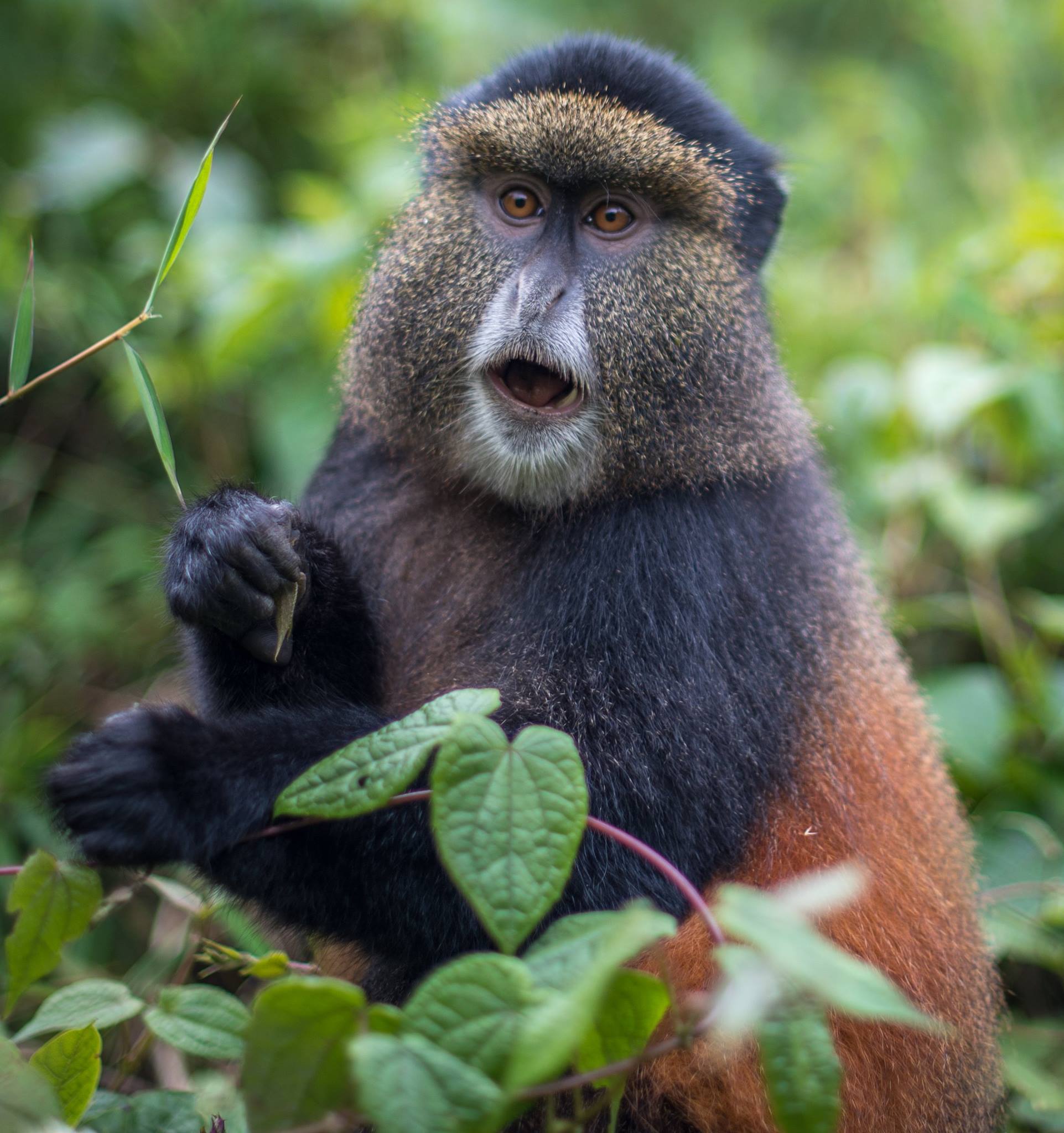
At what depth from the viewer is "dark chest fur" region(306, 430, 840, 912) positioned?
8.07ft

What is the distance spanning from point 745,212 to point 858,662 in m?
1.29

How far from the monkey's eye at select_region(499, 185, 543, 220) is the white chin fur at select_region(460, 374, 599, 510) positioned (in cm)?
49

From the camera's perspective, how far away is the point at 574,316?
2.73m

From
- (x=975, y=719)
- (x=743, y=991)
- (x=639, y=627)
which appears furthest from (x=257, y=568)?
(x=975, y=719)

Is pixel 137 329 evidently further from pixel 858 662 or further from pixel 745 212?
pixel 858 662

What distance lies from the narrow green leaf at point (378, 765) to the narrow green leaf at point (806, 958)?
56 cm

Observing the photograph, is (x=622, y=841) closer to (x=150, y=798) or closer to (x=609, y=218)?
(x=150, y=798)

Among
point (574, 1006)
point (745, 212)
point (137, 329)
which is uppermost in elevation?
point (745, 212)

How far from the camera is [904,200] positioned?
657 cm

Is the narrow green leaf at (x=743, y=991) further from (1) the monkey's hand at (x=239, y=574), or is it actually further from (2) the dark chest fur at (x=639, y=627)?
(1) the monkey's hand at (x=239, y=574)

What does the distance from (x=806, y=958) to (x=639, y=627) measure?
4.61 ft

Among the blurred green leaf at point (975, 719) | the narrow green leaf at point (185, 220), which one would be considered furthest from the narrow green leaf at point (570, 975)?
the blurred green leaf at point (975, 719)

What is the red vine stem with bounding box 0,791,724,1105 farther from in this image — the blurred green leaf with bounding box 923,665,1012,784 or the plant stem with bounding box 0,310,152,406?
the blurred green leaf with bounding box 923,665,1012,784

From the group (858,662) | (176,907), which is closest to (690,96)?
(858,662)
